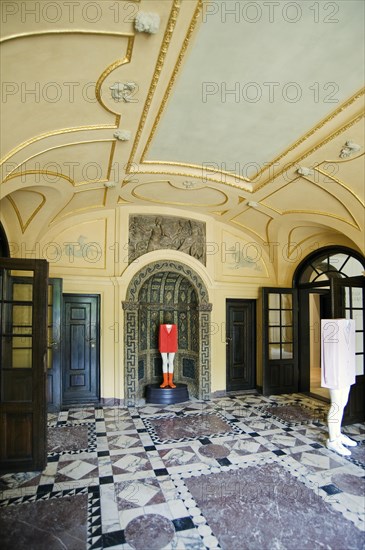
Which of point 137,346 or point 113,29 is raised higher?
point 113,29

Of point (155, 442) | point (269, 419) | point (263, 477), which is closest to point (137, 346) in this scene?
point (155, 442)

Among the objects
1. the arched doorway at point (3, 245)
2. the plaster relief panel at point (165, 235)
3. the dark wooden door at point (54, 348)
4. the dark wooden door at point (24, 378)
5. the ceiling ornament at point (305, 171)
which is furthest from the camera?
the plaster relief panel at point (165, 235)

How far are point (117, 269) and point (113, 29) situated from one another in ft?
14.0

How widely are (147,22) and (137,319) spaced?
4.71 m

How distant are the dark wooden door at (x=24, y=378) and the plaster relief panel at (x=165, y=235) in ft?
A: 8.84

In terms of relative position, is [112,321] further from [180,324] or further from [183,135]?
[183,135]

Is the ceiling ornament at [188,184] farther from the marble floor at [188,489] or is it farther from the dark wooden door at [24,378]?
the marble floor at [188,489]

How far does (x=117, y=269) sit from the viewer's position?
20.2 feet

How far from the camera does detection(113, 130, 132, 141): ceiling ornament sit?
3533mm

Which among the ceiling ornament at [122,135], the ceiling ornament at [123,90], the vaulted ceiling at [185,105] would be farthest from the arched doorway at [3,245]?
the ceiling ornament at [123,90]

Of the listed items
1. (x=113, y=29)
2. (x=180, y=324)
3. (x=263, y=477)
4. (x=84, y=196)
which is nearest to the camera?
(x=113, y=29)

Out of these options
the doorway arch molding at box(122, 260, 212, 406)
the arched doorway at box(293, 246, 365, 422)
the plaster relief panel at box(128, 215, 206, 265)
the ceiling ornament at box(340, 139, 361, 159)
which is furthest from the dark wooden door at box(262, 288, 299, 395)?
the ceiling ornament at box(340, 139, 361, 159)

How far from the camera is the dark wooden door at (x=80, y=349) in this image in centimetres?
591

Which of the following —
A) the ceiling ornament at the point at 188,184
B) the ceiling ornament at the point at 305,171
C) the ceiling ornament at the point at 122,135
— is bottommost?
the ceiling ornament at the point at 305,171
